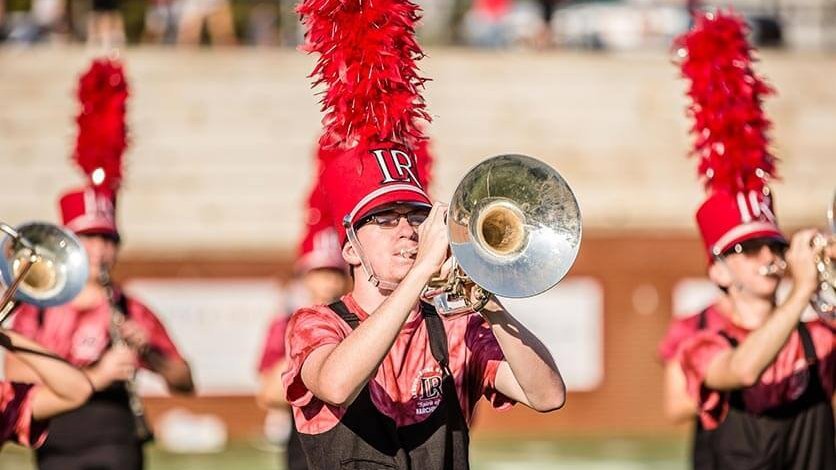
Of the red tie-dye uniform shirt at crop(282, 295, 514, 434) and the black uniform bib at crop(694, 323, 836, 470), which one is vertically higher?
the red tie-dye uniform shirt at crop(282, 295, 514, 434)

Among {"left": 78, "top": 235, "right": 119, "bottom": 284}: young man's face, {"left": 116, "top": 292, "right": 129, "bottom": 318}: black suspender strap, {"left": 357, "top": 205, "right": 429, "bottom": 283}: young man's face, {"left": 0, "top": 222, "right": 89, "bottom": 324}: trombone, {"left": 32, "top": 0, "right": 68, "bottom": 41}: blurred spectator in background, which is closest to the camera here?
{"left": 357, "top": 205, "right": 429, "bottom": 283}: young man's face

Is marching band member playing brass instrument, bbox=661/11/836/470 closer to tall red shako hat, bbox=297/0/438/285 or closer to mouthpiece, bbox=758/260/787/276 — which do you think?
mouthpiece, bbox=758/260/787/276

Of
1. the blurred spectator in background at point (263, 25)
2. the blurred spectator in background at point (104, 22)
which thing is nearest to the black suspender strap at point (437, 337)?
the blurred spectator in background at point (104, 22)

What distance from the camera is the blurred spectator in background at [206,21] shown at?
690 inches

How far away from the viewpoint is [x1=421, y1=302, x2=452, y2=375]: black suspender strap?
12.9 ft

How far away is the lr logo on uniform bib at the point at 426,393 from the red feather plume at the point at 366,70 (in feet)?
2.07

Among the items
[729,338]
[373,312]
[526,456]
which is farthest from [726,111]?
[526,456]

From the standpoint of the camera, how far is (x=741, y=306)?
5.52m

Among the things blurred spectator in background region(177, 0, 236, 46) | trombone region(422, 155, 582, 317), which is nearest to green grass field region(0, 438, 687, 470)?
blurred spectator in background region(177, 0, 236, 46)

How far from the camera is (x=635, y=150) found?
663 inches

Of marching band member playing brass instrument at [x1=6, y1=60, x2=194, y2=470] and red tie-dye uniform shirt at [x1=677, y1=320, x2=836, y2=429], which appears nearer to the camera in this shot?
red tie-dye uniform shirt at [x1=677, y1=320, x2=836, y2=429]

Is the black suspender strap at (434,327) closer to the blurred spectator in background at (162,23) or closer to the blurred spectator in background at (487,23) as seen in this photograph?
the blurred spectator in background at (162,23)

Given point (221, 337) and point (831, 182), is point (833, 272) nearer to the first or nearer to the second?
point (221, 337)

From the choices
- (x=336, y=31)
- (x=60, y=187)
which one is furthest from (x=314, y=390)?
(x=60, y=187)
